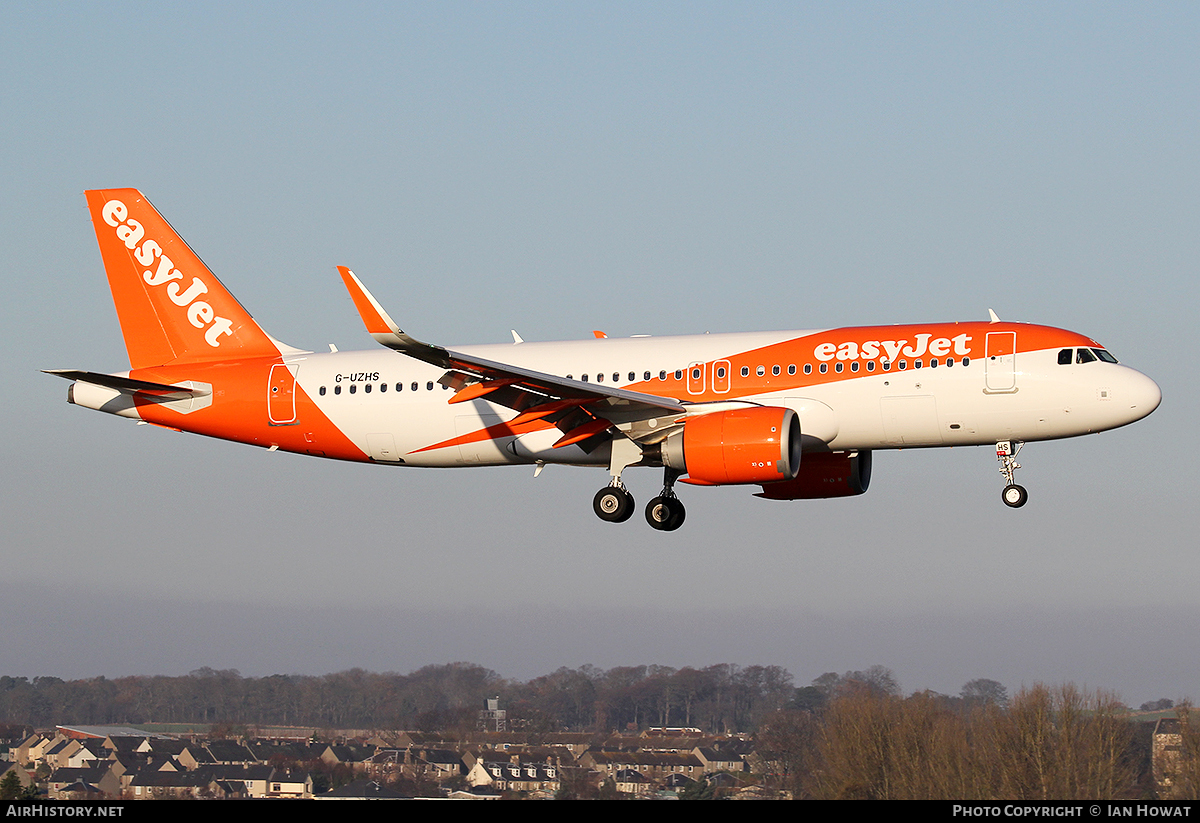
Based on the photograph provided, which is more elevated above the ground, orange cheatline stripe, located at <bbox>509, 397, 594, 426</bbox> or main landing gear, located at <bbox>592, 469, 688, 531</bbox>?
orange cheatline stripe, located at <bbox>509, 397, 594, 426</bbox>

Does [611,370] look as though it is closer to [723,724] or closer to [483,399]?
[483,399]

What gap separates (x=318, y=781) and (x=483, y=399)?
12.0m

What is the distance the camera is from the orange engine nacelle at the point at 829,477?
38656 mm

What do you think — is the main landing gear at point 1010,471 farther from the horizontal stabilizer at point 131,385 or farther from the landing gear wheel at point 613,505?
the horizontal stabilizer at point 131,385

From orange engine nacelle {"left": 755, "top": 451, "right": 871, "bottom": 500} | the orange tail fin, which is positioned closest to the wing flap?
orange engine nacelle {"left": 755, "top": 451, "right": 871, "bottom": 500}

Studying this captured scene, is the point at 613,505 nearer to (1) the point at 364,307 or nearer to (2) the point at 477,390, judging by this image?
(2) the point at 477,390

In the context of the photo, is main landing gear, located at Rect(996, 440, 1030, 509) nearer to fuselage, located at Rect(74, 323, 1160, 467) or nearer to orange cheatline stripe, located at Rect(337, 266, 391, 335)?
fuselage, located at Rect(74, 323, 1160, 467)

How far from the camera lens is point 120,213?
42.2 metres

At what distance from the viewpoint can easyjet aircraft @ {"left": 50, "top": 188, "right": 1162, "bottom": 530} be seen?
1315 inches

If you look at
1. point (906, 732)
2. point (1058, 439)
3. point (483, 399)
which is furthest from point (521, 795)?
point (1058, 439)

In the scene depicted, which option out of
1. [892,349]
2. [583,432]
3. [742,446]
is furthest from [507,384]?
[892,349]

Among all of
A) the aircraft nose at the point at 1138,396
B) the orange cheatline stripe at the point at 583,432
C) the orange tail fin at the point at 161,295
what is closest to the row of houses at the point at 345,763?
the orange cheatline stripe at the point at 583,432

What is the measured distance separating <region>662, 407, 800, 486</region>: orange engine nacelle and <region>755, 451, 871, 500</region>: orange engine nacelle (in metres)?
4.93

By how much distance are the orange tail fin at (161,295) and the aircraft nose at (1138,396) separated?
934 inches
